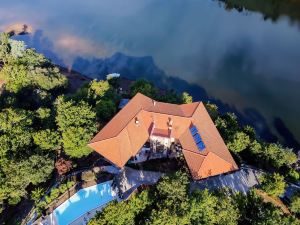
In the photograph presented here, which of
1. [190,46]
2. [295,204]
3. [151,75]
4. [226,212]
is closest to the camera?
[226,212]

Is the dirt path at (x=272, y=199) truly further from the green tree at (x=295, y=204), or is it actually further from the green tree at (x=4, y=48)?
the green tree at (x=4, y=48)

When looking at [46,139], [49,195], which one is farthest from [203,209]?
[46,139]

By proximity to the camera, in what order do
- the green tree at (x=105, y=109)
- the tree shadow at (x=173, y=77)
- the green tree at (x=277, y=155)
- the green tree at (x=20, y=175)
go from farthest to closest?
1. the tree shadow at (x=173, y=77)
2. the green tree at (x=105, y=109)
3. the green tree at (x=277, y=155)
4. the green tree at (x=20, y=175)

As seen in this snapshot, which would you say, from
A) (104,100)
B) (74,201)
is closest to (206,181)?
(74,201)

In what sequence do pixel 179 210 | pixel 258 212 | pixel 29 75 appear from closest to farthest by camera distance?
pixel 179 210
pixel 258 212
pixel 29 75

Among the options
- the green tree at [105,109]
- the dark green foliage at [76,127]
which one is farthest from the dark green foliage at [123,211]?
the green tree at [105,109]

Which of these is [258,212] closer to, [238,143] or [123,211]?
[238,143]

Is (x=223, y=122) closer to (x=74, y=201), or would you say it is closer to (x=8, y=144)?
(x=74, y=201)
